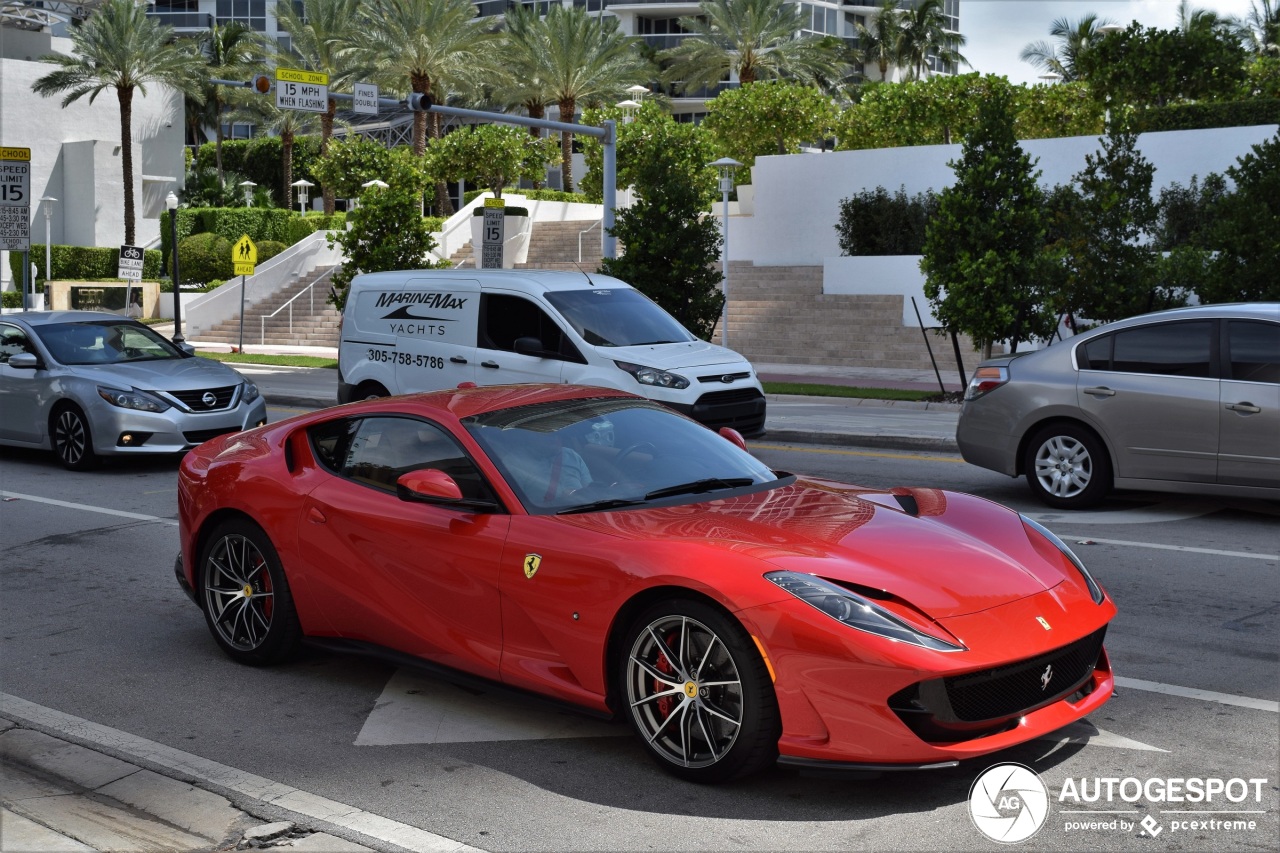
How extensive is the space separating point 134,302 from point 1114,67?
104 feet

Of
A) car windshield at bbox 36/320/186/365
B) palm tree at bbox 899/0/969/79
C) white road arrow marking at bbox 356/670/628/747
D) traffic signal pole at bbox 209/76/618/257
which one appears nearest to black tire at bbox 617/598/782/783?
white road arrow marking at bbox 356/670/628/747

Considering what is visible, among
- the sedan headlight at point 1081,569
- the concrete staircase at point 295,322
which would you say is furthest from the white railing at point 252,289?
the sedan headlight at point 1081,569

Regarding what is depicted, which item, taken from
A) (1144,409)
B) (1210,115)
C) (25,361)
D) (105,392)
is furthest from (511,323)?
(1210,115)

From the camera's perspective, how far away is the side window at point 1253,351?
9.77 m

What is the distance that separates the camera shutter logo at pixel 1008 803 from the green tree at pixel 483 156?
149 ft

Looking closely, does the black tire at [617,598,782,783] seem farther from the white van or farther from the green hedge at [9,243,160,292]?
the green hedge at [9,243,160,292]

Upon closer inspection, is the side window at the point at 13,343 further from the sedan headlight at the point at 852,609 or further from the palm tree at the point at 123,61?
the palm tree at the point at 123,61

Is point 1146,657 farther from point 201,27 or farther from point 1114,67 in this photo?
point 201,27

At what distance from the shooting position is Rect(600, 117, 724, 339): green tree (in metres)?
23.0

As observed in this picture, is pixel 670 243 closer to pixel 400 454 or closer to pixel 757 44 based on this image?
pixel 400 454

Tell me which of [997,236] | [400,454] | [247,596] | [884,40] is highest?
[884,40]

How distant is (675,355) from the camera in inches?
567

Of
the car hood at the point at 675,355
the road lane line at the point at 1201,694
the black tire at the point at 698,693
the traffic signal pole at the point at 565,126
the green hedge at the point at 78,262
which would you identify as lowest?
the road lane line at the point at 1201,694

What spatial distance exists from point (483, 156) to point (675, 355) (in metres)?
36.3
